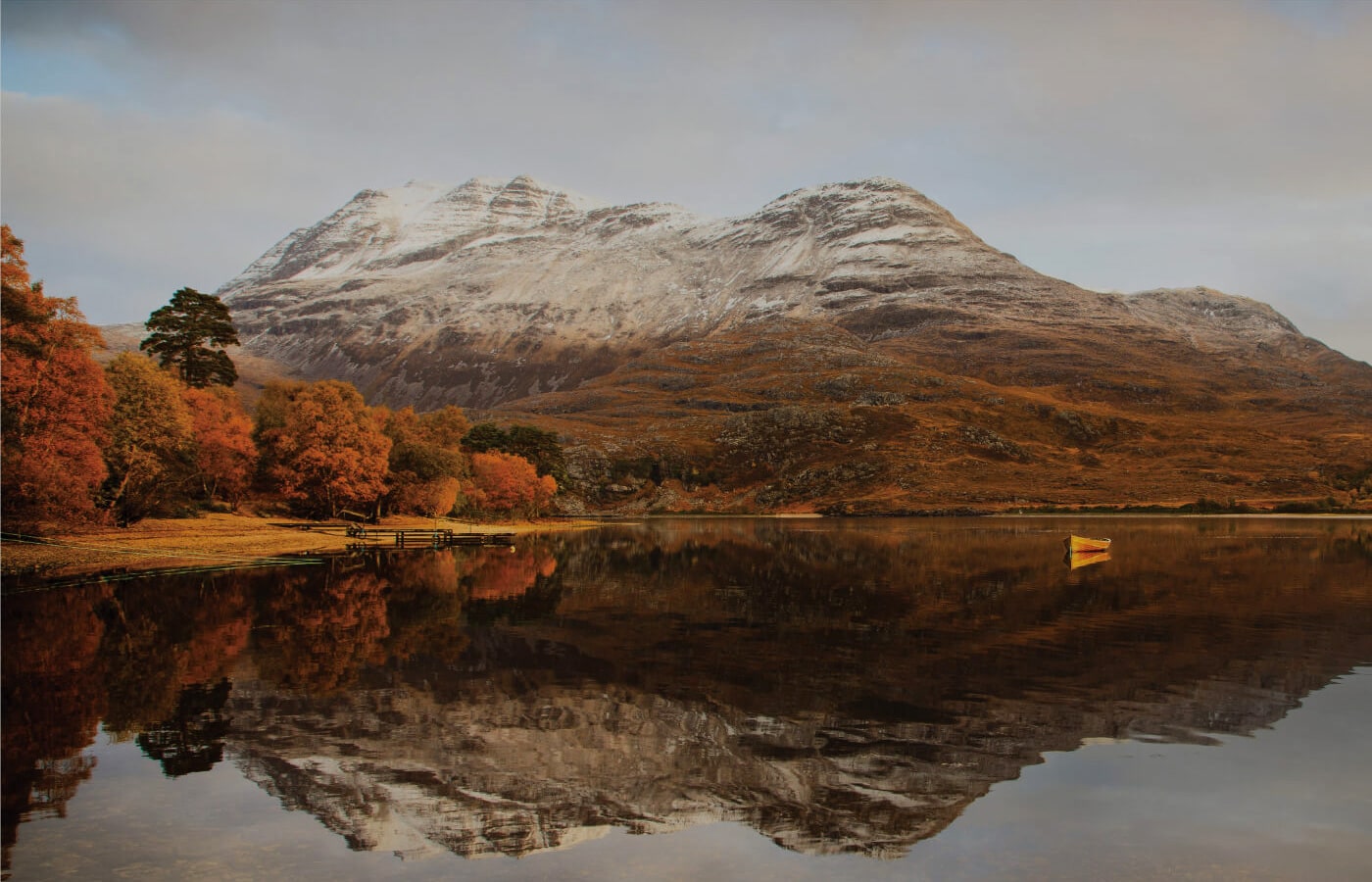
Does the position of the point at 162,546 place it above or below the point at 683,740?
below

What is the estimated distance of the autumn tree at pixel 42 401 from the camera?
50.8 meters

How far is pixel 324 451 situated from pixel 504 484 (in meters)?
42.7

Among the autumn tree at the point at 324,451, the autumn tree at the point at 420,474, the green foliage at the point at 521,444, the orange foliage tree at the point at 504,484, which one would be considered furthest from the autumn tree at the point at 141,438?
the green foliage at the point at 521,444

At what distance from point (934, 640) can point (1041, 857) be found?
18.3 meters

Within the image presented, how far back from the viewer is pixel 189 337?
367ft

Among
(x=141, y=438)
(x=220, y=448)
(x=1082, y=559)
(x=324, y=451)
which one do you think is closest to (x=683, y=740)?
(x=1082, y=559)

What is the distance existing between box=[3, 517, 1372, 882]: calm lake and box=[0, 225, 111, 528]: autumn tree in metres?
12.8

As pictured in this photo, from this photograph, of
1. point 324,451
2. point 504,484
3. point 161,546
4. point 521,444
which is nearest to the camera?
point 161,546

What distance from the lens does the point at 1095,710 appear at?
874 inches

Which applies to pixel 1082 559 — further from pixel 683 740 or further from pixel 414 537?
pixel 414 537

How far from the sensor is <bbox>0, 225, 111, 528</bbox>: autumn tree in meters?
50.8

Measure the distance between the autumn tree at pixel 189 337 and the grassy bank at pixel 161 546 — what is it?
1157 inches

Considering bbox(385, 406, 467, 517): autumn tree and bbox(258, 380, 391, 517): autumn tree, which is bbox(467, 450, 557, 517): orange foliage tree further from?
bbox(258, 380, 391, 517): autumn tree

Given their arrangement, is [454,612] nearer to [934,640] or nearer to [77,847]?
[934,640]
